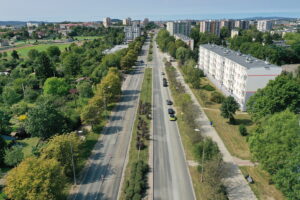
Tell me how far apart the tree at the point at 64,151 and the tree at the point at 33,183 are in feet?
14.2

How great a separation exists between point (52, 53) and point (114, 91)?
7813cm

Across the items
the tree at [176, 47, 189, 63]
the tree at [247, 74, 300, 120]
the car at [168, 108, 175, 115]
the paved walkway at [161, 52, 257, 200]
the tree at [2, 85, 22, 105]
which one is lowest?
the paved walkway at [161, 52, 257, 200]

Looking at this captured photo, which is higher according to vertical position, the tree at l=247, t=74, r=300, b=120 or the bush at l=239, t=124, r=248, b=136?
the tree at l=247, t=74, r=300, b=120

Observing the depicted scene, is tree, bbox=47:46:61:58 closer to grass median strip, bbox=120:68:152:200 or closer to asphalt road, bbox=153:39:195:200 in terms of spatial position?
grass median strip, bbox=120:68:152:200

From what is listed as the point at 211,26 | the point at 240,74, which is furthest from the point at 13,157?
the point at 211,26

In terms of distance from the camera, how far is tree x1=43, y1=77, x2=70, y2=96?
58.9 metres

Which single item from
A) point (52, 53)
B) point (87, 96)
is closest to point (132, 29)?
point (52, 53)

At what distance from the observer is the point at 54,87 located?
59.5m

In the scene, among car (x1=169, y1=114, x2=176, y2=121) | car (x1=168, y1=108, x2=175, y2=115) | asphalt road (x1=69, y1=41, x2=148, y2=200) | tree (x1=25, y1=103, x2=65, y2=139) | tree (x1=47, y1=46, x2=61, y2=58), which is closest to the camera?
asphalt road (x1=69, y1=41, x2=148, y2=200)

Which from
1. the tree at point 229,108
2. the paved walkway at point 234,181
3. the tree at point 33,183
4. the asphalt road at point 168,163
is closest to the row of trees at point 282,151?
the paved walkway at point 234,181

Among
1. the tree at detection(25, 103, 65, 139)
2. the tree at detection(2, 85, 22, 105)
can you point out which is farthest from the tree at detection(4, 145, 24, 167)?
the tree at detection(2, 85, 22, 105)

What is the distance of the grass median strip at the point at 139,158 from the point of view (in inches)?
1019

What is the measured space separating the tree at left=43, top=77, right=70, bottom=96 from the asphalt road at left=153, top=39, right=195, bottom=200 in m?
27.5

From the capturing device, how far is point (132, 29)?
7736 inches
